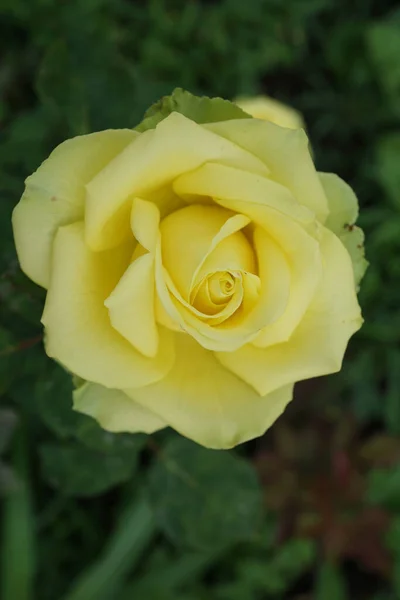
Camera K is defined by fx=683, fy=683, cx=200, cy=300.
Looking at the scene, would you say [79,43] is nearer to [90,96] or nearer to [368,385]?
[90,96]

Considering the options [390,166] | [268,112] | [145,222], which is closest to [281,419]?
[390,166]

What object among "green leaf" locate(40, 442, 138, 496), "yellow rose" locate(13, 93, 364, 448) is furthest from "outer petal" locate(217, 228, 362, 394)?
"green leaf" locate(40, 442, 138, 496)

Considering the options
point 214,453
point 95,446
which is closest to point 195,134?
point 95,446

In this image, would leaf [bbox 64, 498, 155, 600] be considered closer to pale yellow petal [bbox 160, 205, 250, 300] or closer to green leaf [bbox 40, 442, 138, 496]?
green leaf [bbox 40, 442, 138, 496]

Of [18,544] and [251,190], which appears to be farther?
[18,544]

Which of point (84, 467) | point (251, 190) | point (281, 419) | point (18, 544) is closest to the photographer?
point (251, 190)

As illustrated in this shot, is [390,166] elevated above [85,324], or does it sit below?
below

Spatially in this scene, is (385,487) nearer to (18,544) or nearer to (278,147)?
(18,544)
